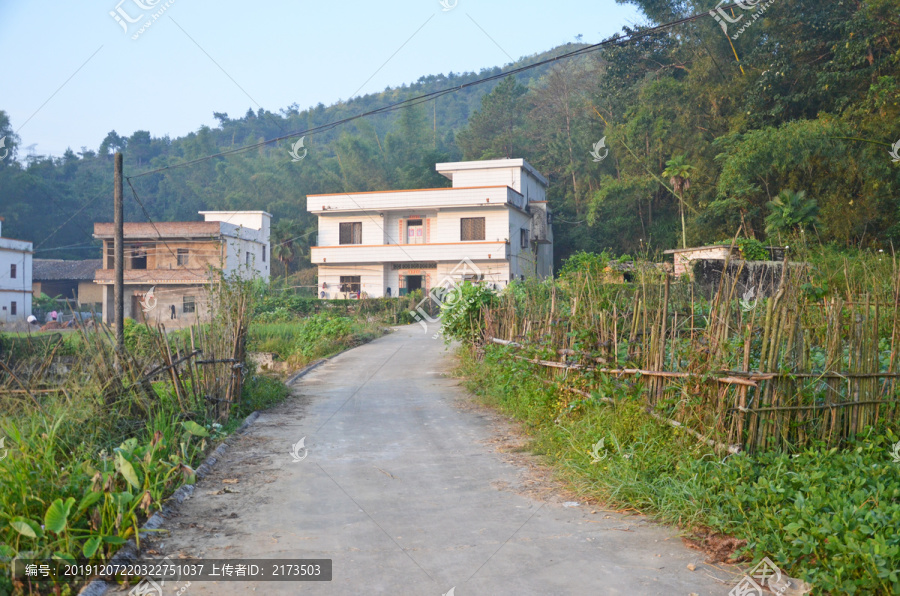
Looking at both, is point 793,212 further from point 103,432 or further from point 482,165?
point 103,432

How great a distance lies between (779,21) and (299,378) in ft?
70.7

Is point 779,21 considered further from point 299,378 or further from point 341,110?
point 341,110

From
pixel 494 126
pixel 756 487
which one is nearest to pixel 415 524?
pixel 756 487

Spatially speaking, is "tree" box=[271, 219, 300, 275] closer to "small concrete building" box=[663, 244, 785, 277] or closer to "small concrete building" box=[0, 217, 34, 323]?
"small concrete building" box=[0, 217, 34, 323]

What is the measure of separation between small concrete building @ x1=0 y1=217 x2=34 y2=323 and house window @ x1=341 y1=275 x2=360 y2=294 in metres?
17.8

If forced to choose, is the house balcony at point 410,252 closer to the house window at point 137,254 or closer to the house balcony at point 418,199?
the house balcony at point 418,199

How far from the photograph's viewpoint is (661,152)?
33156mm

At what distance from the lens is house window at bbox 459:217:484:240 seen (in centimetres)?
3369

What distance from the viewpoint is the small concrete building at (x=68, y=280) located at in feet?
135

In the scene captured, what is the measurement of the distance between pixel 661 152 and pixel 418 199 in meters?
12.4

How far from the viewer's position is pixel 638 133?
3362 centimetres

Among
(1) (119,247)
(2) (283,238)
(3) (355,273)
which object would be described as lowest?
(1) (119,247)

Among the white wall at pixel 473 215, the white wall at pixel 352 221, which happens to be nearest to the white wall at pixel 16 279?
the white wall at pixel 352 221

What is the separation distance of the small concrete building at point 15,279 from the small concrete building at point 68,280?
2.27 m
